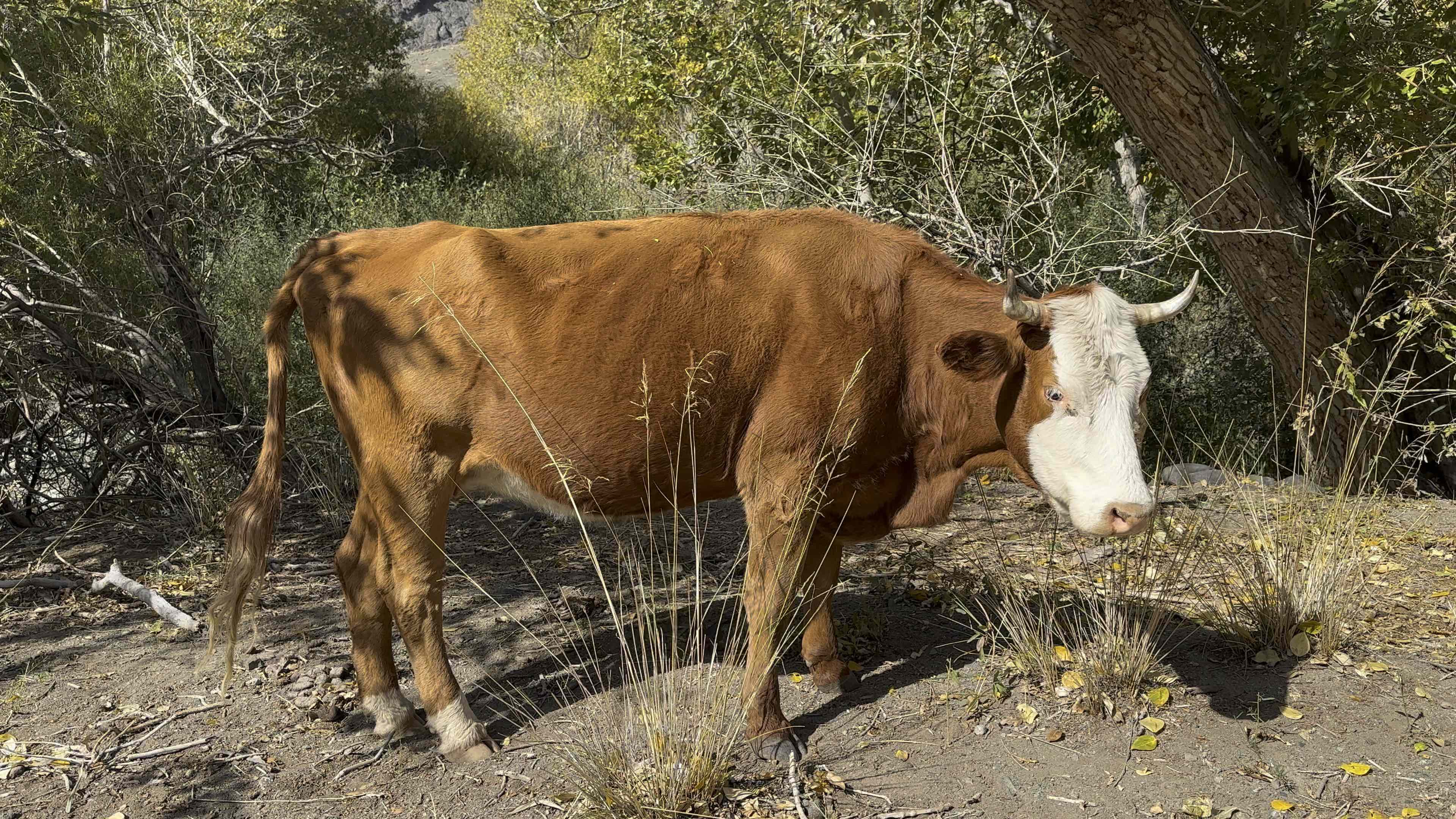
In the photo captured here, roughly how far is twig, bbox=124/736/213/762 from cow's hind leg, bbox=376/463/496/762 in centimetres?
86

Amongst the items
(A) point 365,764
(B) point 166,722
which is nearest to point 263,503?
(B) point 166,722

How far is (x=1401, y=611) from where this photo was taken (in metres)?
4.89

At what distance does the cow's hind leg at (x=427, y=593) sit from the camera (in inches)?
151

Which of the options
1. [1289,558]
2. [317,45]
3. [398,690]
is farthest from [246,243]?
[317,45]

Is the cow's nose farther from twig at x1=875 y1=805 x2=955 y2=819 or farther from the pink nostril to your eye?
twig at x1=875 y1=805 x2=955 y2=819

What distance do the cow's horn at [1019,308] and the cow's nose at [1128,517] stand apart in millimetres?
677

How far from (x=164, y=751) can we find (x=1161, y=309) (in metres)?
3.93

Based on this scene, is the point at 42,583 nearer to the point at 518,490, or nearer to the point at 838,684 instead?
the point at 518,490

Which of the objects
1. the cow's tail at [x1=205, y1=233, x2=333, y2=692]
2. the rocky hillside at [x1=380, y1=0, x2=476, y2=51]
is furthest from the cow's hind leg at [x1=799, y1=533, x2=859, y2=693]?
the rocky hillside at [x1=380, y1=0, x2=476, y2=51]

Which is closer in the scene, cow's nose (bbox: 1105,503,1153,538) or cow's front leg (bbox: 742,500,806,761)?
cow's nose (bbox: 1105,503,1153,538)

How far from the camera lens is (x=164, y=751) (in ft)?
12.7

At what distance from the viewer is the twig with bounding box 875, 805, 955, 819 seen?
346 centimetres

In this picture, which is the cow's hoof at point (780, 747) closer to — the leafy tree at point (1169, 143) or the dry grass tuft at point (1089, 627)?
the dry grass tuft at point (1089, 627)

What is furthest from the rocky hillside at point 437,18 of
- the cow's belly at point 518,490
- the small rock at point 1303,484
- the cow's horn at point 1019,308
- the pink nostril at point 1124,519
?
the pink nostril at point 1124,519
